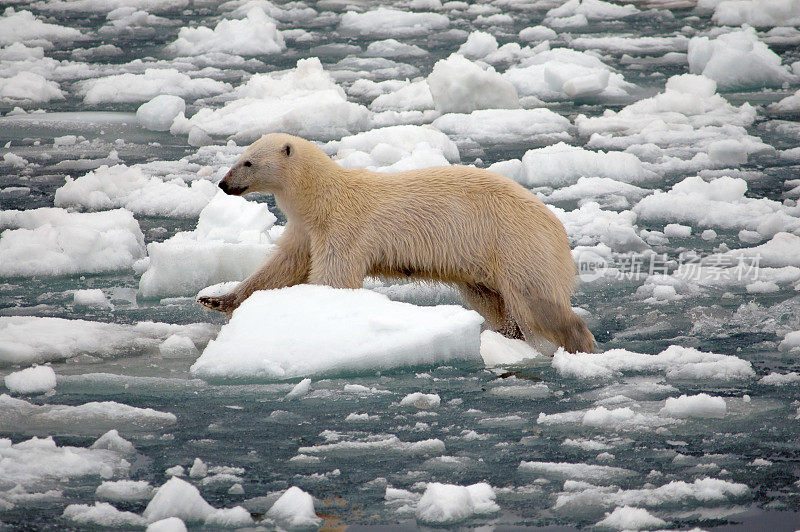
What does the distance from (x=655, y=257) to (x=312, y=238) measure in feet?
8.74

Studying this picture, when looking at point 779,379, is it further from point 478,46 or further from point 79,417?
point 478,46

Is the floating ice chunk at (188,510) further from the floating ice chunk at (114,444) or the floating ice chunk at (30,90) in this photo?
the floating ice chunk at (30,90)

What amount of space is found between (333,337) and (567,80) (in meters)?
8.38

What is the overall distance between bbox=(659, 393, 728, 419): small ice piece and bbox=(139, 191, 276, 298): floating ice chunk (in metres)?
2.89

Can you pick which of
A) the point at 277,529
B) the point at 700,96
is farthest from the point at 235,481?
the point at 700,96

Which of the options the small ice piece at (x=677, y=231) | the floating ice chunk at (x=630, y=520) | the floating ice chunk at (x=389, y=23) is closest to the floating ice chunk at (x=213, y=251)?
the small ice piece at (x=677, y=231)

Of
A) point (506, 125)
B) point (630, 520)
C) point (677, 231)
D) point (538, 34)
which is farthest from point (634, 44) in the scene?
point (630, 520)

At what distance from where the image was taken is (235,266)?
20.9ft

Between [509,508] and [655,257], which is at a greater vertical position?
[655,257]

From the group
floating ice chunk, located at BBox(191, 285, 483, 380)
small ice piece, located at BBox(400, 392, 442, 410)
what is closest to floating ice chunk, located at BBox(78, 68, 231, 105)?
floating ice chunk, located at BBox(191, 285, 483, 380)

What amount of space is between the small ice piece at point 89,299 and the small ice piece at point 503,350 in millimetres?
2384

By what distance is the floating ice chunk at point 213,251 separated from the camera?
6.10 meters

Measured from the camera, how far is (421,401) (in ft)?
14.4

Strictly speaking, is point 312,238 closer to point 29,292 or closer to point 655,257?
point 29,292
